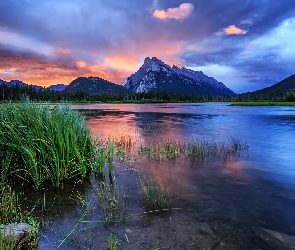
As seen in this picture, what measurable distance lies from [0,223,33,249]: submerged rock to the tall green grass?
434cm

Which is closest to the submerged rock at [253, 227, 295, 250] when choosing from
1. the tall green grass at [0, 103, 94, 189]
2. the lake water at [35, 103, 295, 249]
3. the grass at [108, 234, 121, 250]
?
the lake water at [35, 103, 295, 249]

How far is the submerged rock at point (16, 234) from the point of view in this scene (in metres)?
6.01

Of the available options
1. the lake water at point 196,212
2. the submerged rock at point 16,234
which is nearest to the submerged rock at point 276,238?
the lake water at point 196,212

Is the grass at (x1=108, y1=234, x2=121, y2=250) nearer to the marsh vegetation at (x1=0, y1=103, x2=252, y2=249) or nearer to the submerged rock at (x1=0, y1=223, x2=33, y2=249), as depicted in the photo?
the marsh vegetation at (x1=0, y1=103, x2=252, y2=249)

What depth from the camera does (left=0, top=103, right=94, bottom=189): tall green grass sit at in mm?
11367

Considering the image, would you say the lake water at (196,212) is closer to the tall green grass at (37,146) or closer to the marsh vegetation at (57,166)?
the marsh vegetation at (57,166)

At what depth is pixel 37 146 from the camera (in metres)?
11.7

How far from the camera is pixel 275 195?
11.8m

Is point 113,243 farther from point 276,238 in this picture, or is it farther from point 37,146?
point 37,146

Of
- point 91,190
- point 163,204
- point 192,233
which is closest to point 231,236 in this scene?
point 192,233

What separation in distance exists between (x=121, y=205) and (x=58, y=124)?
527 centimetres

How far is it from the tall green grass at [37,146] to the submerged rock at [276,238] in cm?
866

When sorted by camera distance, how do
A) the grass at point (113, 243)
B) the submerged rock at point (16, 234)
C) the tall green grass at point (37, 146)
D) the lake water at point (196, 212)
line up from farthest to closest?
the tall green grass at point (37, 146) < the lake water at point (196, 212) < the grass at point (113, 243) < the submerged rock at point (16, 234)

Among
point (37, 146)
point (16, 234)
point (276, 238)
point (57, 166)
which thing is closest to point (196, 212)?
point (276, 238)
